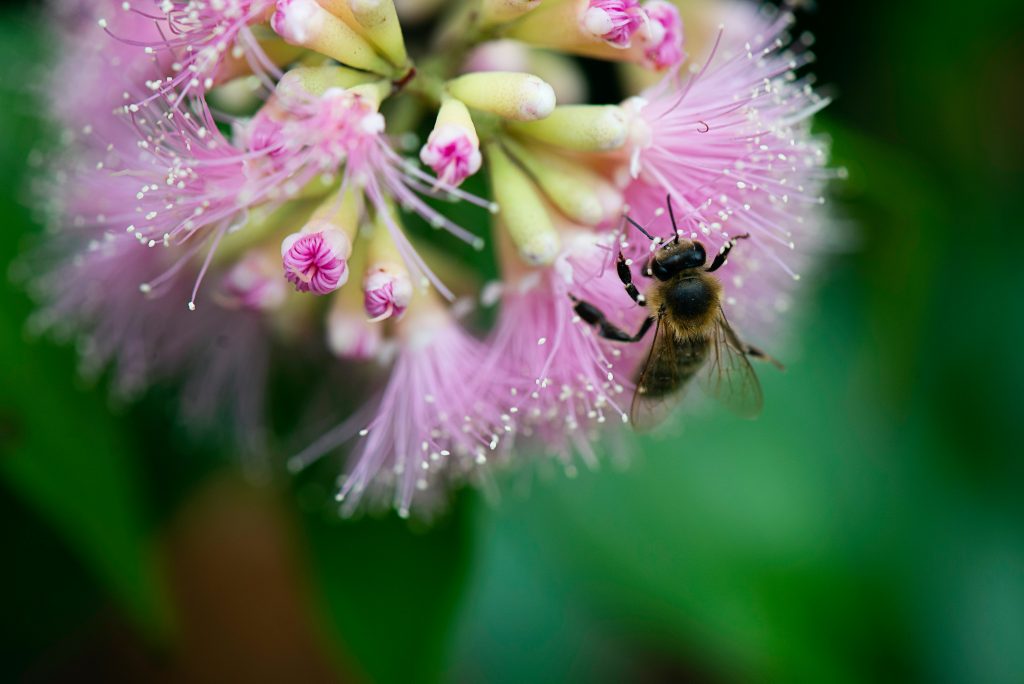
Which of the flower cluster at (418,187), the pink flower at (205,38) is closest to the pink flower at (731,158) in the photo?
the flower cluster at (418,187)

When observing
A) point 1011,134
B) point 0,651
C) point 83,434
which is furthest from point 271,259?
point 1011,134

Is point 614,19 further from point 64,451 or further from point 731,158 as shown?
point 64,451

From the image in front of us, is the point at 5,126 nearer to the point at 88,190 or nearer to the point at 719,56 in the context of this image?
the point at 88,190

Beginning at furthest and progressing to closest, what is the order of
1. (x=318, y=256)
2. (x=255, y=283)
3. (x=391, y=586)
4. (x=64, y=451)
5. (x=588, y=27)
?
(x=391, y=586)
(x=64, y=451)
(x=255, y=283)
(x=588, y=27)
(x=318, y=256)

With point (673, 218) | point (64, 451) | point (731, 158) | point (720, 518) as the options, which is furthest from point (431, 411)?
point (720, 518)

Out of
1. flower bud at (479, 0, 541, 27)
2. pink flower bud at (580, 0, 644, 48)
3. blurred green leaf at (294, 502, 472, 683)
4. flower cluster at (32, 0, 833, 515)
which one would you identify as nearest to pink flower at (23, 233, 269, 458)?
flower cluster at (32, 0, 833, 515)

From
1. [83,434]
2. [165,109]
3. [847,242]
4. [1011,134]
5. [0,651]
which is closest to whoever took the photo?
[165,109]
